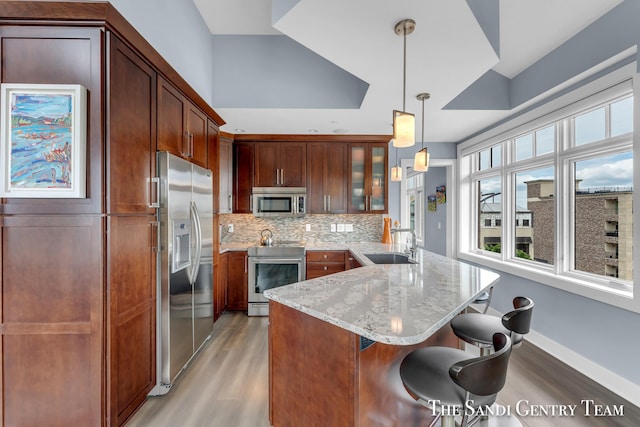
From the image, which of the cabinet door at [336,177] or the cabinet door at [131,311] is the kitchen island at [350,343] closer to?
the cabinet door at [131,311]

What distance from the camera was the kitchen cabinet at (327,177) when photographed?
4000 mm

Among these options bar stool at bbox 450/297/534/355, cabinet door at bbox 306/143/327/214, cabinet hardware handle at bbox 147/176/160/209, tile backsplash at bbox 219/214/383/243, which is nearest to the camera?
bar stool at bbox 450/297/534/355

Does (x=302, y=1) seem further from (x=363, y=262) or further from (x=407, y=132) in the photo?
(x=363, y=262)

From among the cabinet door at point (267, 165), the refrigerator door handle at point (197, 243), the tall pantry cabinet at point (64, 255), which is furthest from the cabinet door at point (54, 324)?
the cabinet door at point (267, 165)

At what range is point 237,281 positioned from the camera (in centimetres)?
366

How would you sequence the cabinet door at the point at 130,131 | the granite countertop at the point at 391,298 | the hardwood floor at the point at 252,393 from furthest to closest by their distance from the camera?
1. the hardwood floor at the point at 252,393
2. the cabinet door at the point at 130,131
3. the granite countertop at the point at 391,298

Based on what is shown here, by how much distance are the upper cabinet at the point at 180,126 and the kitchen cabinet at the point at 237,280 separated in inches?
52.0

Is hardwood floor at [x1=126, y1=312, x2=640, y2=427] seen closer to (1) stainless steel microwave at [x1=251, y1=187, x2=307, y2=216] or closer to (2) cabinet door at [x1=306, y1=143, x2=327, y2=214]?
(1) stainless steel microwave at [x1=251, y1=187, x2=307, y2=216]

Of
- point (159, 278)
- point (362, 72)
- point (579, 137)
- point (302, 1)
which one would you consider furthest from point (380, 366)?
point (579, 137)

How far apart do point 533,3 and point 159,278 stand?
3599 mm

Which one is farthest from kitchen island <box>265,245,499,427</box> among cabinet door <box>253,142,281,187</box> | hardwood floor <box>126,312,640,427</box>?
cabinet door <box>253,142,281,187</box>

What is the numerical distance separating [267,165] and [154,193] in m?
2.09

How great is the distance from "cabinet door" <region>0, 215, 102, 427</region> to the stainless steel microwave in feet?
7.82

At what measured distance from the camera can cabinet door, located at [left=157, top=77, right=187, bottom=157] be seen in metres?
2.10
